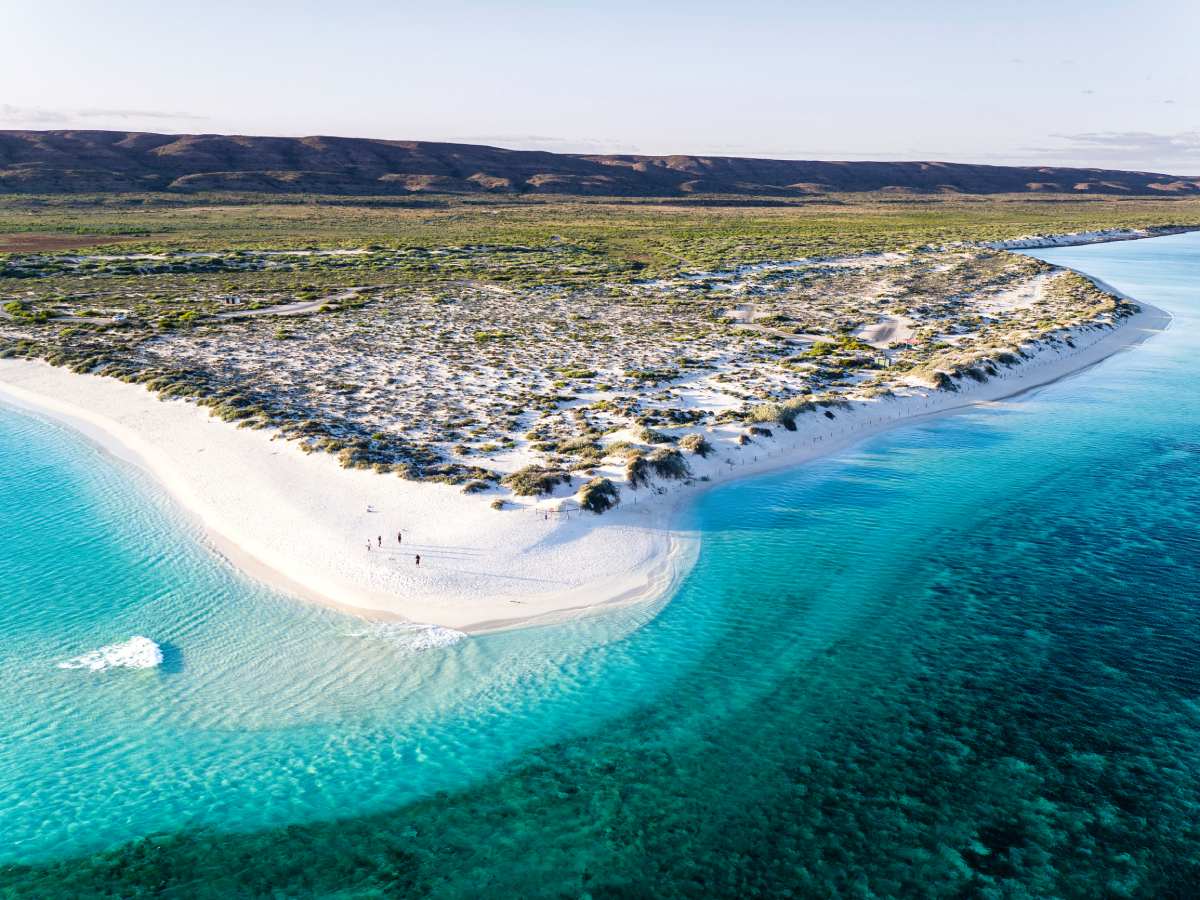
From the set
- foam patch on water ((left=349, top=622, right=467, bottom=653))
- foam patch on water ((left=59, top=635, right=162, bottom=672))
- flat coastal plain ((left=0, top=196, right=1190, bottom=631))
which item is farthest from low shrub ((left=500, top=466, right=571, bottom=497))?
foam patch on water ((left=59, top=635, right=162, bottom=672))

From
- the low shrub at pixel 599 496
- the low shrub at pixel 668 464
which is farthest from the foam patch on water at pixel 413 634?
the low shrub at pixel 668 464

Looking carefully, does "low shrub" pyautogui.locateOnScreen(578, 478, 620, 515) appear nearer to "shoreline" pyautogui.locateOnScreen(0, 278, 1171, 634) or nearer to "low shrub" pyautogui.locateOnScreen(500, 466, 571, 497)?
"shoreline" pyautogui.locateOnScreen(0, 278, 1171, 634)

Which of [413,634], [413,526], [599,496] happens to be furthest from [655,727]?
[413,526]

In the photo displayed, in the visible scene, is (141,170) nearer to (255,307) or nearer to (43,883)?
(255,307)

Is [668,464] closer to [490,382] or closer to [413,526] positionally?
[413,526]

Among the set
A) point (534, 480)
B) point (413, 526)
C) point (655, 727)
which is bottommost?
point (655, 727)

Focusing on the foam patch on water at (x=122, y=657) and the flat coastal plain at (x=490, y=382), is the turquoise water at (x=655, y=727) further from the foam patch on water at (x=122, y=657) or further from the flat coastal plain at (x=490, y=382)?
the flat coastal plain at (x=490, y=382)

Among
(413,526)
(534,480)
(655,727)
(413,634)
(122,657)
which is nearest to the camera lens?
(655,727)

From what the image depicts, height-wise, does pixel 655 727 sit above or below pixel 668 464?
below
